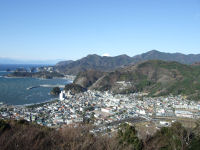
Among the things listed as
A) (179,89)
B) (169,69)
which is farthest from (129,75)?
(179,89)

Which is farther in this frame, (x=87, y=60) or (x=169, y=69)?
(x=87, y=60)

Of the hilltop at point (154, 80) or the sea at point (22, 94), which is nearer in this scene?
the sea at point (22, 94)

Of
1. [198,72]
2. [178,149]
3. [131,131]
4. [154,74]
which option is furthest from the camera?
[154,74]

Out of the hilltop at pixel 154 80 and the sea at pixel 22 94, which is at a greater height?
the hilltop at pixel 154 80

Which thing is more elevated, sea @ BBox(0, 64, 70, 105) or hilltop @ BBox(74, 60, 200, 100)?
hilltop @ BBox(74, 60, 200, 100)

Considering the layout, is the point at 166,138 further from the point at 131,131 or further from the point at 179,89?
the point at 179,89

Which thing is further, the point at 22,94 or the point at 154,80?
the point at 154,80

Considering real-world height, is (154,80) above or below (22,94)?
above

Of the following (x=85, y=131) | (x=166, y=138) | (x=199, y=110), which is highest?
(x=85, y=131)
